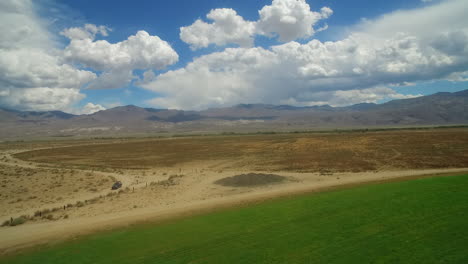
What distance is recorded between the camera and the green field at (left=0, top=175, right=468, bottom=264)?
9516 mm

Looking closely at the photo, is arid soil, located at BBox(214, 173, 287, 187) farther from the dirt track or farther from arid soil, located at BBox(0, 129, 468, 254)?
the dirt track

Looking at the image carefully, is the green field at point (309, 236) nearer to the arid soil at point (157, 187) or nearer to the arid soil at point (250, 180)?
the arid soil at point (157, 187)

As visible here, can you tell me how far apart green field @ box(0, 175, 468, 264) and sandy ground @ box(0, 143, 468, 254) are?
290 centimetres

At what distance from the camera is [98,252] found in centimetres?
1198

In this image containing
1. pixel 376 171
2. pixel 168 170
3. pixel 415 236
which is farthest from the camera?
pixel 168 170

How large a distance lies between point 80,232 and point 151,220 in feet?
11.7

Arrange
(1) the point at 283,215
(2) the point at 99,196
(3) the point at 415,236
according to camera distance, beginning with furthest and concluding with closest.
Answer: (2) the point at 99,196
(1) the point at 283,215
(3) the point at 415,236

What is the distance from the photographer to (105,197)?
27.0 metres

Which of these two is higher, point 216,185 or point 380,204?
point 380,204

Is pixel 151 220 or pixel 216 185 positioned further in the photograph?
pixel 216 185

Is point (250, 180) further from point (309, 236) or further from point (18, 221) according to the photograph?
point (18, 221)

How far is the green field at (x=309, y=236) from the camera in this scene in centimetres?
952

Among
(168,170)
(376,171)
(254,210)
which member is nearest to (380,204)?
(254,210)

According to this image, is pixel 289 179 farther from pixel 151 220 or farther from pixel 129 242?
pixel 129 242
